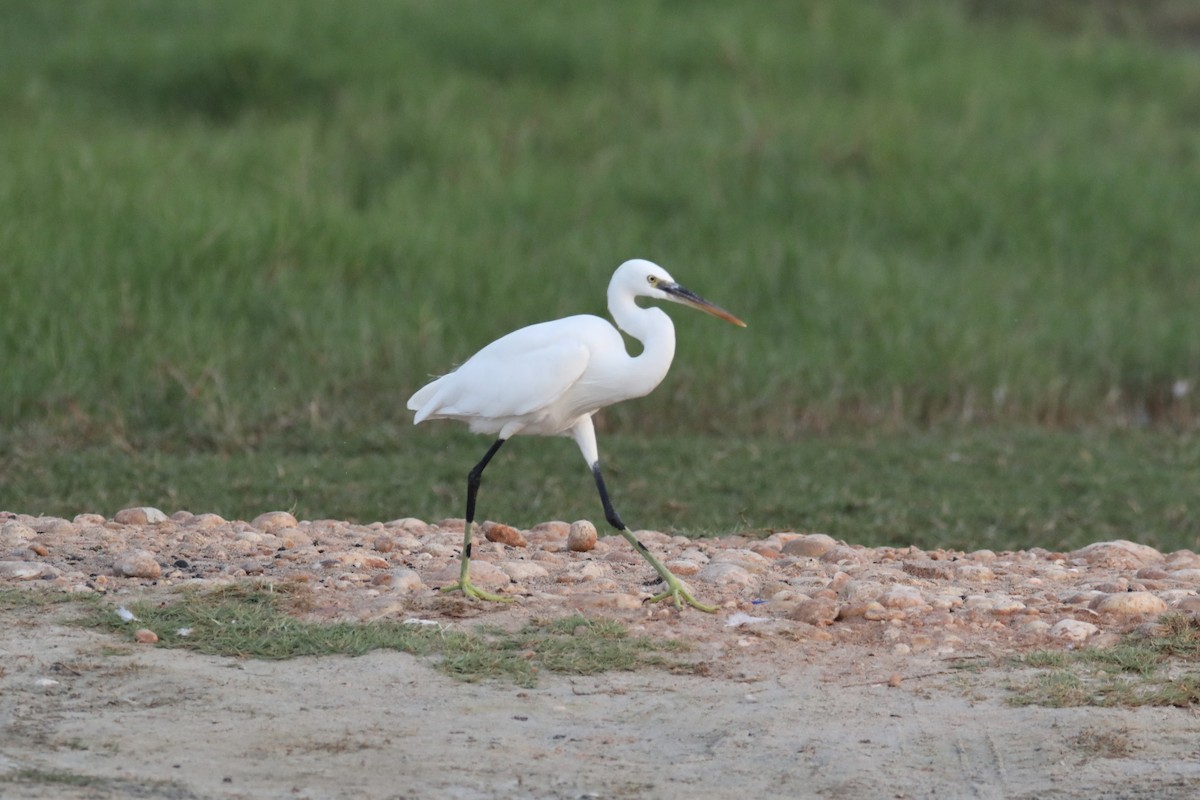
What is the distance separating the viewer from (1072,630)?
4566 mm

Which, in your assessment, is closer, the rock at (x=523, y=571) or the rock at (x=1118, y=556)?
the rock at (x=523, y=571)

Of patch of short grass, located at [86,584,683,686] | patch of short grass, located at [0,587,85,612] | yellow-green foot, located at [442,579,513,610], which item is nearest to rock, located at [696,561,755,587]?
patch of short grass, located at [86,584,683,686]

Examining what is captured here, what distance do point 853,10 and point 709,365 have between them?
295 inches

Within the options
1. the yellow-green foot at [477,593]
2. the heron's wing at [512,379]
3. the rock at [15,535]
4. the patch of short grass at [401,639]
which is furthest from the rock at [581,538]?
the rock at [15,535]

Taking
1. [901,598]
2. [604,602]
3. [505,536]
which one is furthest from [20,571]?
[901,598]

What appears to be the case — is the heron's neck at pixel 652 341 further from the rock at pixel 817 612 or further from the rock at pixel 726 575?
the rock at pixel 817 612

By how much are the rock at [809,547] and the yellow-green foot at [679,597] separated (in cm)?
88

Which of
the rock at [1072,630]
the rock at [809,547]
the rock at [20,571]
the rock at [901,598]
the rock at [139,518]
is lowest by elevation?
the rock at [139,518]

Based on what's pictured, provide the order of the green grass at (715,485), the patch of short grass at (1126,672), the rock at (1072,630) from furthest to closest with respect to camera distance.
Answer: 1. the green grass at (715,485)
2. the rock at (1072,630)
3. the patch of short grass at (1126,672)

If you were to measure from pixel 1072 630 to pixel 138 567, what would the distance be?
270cm

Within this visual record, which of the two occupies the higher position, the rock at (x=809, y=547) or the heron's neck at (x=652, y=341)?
the heron's neck at (x=652, y=341)

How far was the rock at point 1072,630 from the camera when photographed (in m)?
4.55

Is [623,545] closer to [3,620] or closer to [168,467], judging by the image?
[3,620]

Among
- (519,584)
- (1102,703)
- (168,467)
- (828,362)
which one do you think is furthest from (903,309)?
(1102,703)
